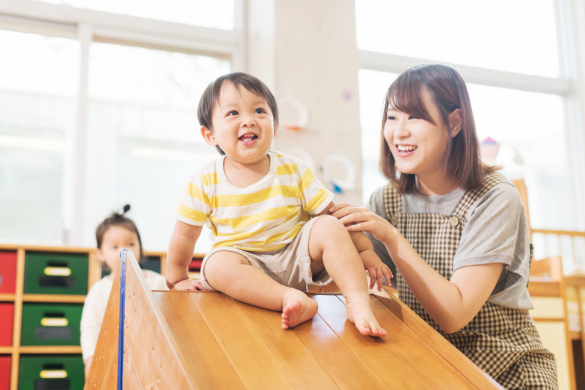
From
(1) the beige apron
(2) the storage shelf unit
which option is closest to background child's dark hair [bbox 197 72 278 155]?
(1) the beige apron

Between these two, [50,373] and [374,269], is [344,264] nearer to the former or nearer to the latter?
[374,269]

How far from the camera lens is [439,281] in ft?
3.62

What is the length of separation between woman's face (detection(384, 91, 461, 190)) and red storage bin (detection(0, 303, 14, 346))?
1913 millimetres

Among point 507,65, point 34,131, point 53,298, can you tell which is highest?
point 507,65

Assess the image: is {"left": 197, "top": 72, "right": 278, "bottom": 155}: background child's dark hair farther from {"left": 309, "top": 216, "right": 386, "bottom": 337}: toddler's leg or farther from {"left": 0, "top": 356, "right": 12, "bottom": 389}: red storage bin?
{"left": 0, "top": 356, "right": 12, "bottom": 389}: red storage bin

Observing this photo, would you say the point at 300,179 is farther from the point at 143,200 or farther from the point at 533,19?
the point at 533,19

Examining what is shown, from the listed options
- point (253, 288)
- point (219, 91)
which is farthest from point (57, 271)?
point (253, 288)

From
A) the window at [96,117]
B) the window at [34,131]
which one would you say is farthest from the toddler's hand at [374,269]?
the window at [34,131]

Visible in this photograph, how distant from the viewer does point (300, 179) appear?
124cm

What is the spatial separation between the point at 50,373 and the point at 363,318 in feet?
6.31

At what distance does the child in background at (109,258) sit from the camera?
2.10 metres

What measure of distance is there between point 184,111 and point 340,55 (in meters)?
1.03

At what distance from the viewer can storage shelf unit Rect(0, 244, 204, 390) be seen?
2391 mm

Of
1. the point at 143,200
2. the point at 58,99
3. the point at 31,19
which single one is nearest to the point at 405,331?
the point at 143,200
